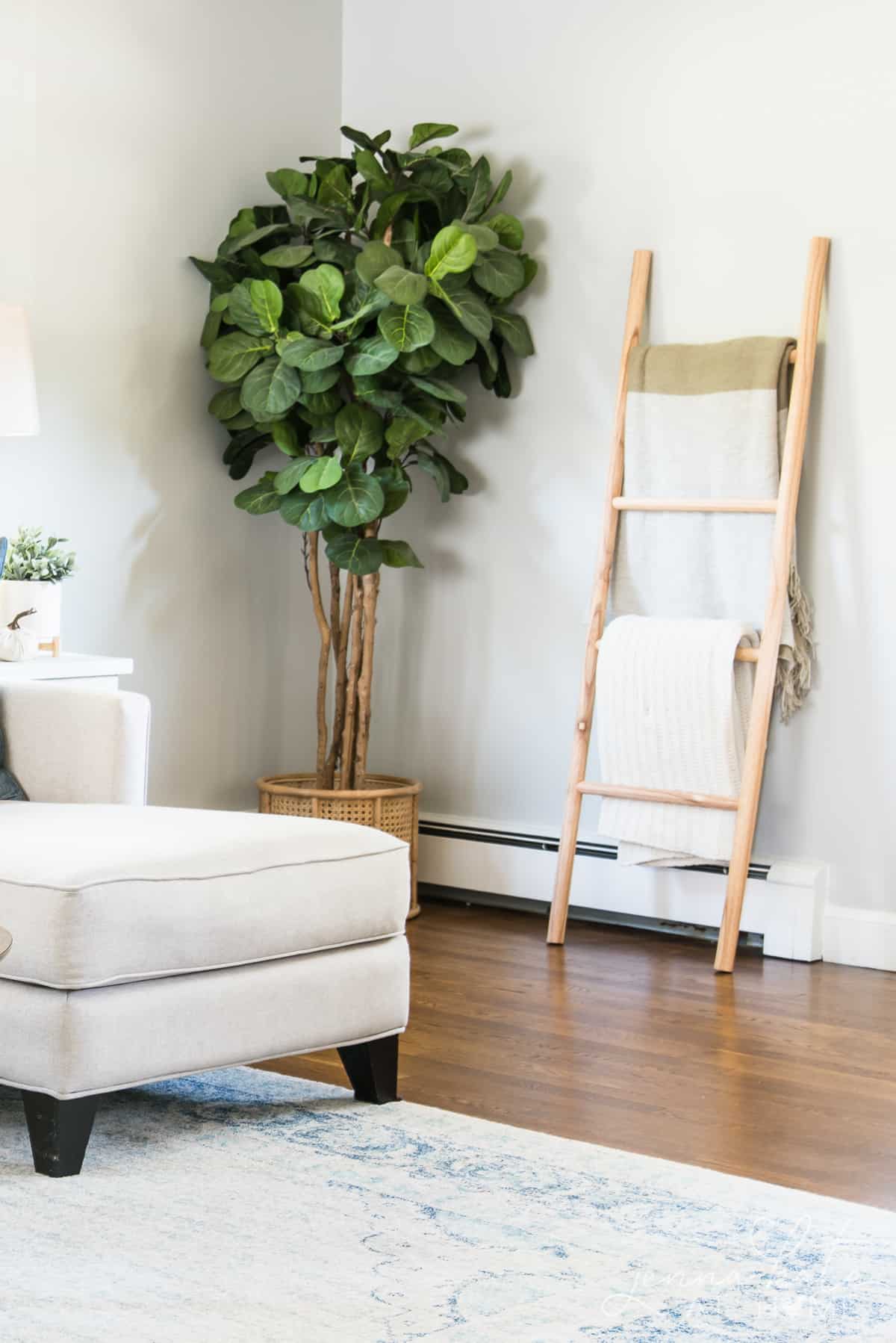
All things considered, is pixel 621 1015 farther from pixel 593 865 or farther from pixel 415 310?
pixel 415 310

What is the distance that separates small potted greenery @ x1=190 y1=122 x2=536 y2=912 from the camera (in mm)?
3512

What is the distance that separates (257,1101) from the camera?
7.43 feet

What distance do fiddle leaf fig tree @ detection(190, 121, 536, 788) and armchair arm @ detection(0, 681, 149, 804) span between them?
116cm

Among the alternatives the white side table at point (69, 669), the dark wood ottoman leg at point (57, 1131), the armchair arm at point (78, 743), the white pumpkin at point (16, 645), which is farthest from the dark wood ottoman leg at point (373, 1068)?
the white pumpkin at point (16, 645)

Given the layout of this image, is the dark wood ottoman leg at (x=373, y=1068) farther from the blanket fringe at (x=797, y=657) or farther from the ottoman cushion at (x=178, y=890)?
the blanket fringe at (x=797, y=657)

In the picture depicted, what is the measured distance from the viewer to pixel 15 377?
2842 mm

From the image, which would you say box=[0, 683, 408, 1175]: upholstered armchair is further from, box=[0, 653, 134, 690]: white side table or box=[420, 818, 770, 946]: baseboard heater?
box=[420, 818, 770, 946]: baseboard heater

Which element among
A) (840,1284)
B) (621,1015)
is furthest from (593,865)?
(840,1284)

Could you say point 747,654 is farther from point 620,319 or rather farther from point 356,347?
point 356,347

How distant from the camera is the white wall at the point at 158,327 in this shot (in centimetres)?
335

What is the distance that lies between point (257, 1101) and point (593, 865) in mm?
1634

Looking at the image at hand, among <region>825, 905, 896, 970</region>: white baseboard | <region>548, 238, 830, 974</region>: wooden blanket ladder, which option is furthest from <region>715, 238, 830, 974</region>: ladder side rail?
<region>825, 905, 896, 970</region>: white baseboard

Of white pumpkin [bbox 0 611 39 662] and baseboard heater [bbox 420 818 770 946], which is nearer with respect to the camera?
white pumpkin [bbox 0 611 39 662]

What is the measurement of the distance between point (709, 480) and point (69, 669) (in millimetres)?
1490
